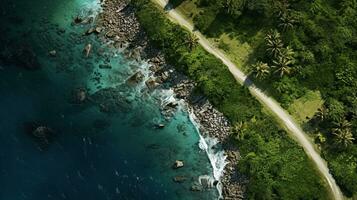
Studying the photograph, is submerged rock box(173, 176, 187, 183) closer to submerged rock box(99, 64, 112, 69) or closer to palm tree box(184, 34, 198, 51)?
palm tree box(184, 34, 198, 51)

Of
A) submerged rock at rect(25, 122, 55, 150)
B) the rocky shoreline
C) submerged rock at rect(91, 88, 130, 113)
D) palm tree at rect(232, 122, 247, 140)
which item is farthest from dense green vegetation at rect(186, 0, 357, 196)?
submerged rock at rect(25, 122, 55, 150)

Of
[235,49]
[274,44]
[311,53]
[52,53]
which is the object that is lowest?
[52,53]

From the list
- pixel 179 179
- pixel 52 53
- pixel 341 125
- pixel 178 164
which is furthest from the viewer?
pixel 52 53

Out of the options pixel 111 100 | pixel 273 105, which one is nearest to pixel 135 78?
pixel 111 100

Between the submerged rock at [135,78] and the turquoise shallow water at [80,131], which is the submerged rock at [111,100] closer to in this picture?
the turquoise shallow water at [80,131]

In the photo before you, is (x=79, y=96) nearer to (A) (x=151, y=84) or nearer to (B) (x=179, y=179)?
(A) (x=151, y=84)

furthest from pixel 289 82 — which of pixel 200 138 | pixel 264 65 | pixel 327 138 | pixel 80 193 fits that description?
pixel 80 193

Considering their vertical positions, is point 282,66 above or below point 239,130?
above

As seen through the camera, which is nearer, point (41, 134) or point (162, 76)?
point (41, 134)

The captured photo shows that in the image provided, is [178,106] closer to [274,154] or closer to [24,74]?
[274,154]

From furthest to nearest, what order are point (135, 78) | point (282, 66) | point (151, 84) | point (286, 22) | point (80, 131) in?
1. point (286, 22)
2. point (135, 78)
3. point (151, 84)
4. point (282, 66)
5. point (80, 131)
